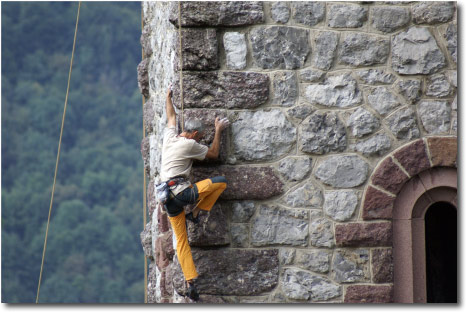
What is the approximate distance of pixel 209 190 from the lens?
683 cm

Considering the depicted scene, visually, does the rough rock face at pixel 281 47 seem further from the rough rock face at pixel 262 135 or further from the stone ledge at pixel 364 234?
the stone ledge at pixel 364 234

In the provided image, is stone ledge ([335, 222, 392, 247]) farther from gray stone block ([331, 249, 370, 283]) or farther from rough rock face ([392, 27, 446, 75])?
rough rock face ([392, 27, 446, 75])

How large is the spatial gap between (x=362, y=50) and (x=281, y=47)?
1.99ft

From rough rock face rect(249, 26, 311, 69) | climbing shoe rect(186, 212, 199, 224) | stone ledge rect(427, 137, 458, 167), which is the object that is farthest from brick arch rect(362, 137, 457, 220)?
climbing shoe rect(186, 212, 199, 224)

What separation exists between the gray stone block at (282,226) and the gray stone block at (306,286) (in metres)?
0.23

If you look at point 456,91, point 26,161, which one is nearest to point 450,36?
point 456,91

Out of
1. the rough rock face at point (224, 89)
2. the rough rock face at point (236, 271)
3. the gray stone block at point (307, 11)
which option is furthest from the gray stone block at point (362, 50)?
the rough rock face at point (236, 271)

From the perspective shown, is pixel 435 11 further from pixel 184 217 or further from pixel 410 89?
pixel 184 217

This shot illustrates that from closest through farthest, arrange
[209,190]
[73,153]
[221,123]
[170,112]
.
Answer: [209,190]
[221,123]
[170,112]
[73,153]

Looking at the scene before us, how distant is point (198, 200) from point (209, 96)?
31.0 inches

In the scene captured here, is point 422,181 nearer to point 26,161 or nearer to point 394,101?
point 394,101

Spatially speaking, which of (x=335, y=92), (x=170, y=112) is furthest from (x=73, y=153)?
(x=335, y=92)

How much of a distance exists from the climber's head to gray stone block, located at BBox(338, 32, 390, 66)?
3.77 ft

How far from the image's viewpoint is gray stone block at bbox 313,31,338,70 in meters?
7.01
